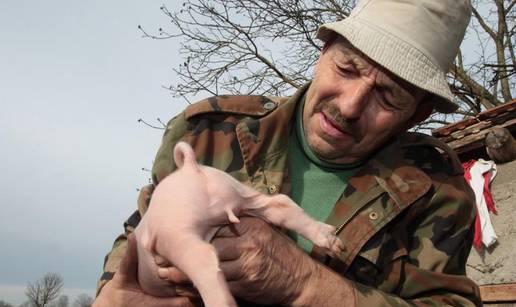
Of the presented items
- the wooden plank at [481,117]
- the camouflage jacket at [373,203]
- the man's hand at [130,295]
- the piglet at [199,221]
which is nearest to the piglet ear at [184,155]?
the piglet at [199,221]

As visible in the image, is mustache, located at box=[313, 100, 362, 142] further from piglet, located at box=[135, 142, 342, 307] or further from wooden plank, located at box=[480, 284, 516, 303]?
wooden plank, located at box=[480, 284, 516, 303]

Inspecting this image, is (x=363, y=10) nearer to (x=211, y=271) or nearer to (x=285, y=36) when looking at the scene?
(x=211, y=271)

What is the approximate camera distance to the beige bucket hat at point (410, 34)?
2812mm

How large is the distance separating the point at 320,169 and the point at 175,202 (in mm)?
1167

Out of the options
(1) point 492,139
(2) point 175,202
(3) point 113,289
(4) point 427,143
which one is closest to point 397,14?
(4) point 427,143

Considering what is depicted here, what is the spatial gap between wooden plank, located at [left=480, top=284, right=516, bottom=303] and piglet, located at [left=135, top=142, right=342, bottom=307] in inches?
226

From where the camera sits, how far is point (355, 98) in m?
2.82

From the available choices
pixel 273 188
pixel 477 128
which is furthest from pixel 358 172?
pixel 477 128

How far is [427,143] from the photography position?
10.5 feet

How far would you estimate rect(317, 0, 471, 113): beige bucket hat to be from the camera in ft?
9.23

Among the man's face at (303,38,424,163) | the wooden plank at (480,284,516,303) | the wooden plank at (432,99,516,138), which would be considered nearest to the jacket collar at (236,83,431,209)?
the man's face at (303,38,424,163)

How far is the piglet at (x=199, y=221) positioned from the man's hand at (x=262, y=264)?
62mm

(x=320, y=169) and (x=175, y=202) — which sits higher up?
(x=320, y=169)

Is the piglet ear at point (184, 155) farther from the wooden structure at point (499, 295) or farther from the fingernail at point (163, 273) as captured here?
the wooden structure at point (499, 295)
